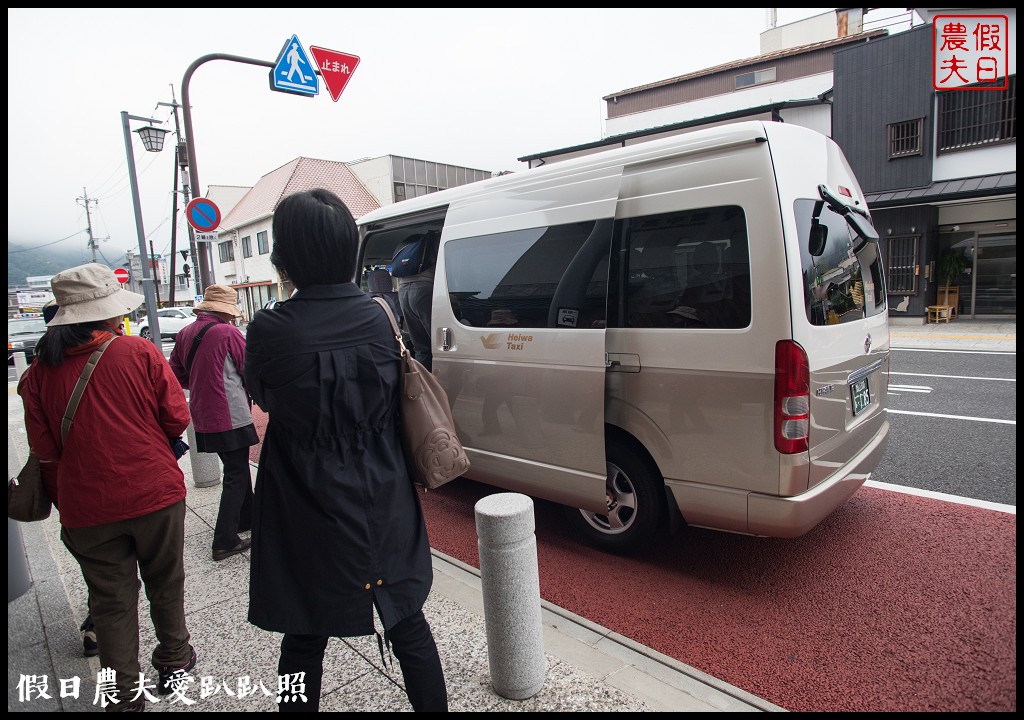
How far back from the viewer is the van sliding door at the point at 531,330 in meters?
3.25

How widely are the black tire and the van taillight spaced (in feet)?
2.47

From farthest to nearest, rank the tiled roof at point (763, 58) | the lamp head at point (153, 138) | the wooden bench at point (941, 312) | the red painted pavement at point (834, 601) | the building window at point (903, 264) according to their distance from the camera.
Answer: the tiled roof at point (763, 58) → the building window at point (903, 264) → the wooden bench at point (941, 312) → the lamp head at point (153, 138) → the red painted pavement at point (834, 601)

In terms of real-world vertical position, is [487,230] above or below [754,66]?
below

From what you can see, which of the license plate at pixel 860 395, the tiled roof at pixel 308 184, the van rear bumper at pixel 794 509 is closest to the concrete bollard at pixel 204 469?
the van rear bumper at pixel 794 509

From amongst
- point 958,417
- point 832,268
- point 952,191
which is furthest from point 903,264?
point 832,268

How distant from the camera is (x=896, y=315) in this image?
14.9m

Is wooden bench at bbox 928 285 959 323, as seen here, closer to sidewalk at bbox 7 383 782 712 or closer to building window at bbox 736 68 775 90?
building window at bbox 736 68 775 90

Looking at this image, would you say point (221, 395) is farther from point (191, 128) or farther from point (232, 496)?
point (191, 128)

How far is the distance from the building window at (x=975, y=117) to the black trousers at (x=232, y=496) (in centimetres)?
1681

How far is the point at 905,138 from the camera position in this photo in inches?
571

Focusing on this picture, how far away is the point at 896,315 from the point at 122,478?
677 inches

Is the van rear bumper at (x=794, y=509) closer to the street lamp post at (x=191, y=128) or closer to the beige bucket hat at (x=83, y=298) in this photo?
the beige bucket hat at (x=83, y=298)

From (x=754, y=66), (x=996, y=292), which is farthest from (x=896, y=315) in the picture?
(x=754, y=66)

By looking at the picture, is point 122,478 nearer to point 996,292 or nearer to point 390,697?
point 390,697
